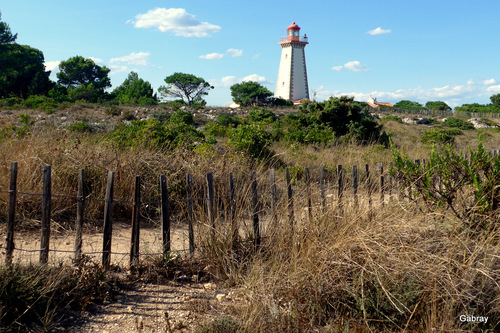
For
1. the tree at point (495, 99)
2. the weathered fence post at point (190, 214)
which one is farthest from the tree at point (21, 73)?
the tree at point (495, 99)

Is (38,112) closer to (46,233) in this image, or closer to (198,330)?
(46,233)

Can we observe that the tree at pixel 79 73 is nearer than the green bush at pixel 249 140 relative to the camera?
No

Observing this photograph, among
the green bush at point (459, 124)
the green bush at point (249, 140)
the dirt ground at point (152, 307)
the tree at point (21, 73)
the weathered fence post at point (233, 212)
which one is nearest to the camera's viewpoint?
the dirt ground at point (152, 307)

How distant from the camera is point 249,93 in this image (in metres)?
55.5

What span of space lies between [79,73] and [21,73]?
13.5 m

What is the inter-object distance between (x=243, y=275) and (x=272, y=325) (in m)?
1.07

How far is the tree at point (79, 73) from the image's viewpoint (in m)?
53.1

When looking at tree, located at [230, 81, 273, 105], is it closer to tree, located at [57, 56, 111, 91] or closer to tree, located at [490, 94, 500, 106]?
tree, located at [57, 56, 111, 91]

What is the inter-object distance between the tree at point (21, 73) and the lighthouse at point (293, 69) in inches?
1047

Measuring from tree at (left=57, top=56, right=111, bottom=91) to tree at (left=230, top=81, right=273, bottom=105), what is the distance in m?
16.8

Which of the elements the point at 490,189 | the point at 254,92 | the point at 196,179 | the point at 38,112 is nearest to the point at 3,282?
the point at 196,179

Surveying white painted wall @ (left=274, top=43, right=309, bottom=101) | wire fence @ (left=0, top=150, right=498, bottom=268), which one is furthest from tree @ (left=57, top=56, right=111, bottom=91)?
wire fence @ (left=0, top=150, right=498, bottom=268)

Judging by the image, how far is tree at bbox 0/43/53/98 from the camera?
128ft

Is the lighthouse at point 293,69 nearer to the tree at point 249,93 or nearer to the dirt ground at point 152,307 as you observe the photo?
the tree at point 249,93
